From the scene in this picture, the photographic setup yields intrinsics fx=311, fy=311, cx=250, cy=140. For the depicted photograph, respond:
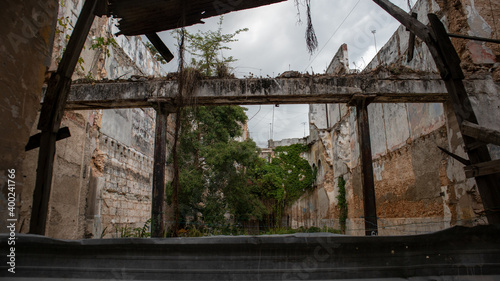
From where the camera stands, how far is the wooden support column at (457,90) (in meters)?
2.81

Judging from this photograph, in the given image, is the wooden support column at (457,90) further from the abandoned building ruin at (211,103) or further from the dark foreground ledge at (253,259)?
the dark foreground ledge at (253,259)

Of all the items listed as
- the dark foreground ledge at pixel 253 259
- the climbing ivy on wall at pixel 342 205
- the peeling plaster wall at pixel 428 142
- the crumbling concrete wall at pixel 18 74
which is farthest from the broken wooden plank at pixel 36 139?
Answer: the climbing ivy on wall at pixel 342 205

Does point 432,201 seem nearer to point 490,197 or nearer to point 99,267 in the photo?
point 490,197

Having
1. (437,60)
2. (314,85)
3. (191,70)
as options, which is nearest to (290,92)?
(314,85)

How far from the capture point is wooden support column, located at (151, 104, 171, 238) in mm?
6350

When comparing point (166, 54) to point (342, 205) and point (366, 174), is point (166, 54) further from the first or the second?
point (342, 205)

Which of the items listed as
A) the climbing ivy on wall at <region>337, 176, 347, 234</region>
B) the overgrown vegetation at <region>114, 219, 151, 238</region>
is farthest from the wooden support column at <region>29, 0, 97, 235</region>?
the climbing ivy on wall at <region>337, 176, 347, 234</region>

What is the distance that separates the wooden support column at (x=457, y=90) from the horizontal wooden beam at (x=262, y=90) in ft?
10.4

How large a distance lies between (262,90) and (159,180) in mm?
2965

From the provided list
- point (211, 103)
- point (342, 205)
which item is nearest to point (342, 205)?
point (342, 205)

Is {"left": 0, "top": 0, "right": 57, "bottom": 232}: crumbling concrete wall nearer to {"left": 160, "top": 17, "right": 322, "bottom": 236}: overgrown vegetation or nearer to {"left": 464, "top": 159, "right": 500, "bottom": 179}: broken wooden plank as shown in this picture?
{"left": 464, "top": 159, "right": 500, "bottom": 179}: broken wooden plank

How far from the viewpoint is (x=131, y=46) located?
13.0m

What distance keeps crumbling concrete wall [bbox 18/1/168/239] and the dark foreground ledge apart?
3.36m

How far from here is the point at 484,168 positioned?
2.80 m
